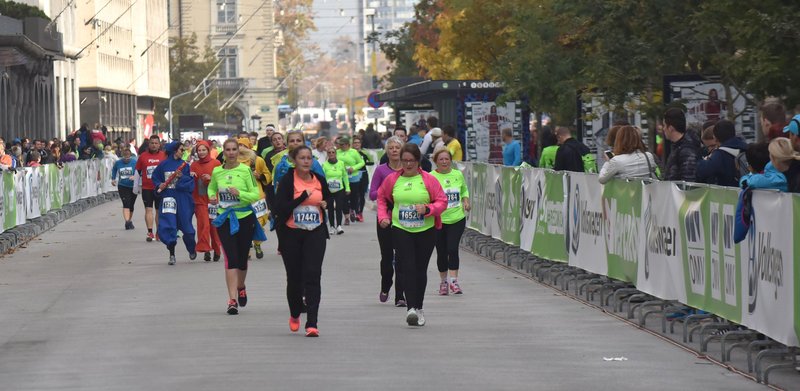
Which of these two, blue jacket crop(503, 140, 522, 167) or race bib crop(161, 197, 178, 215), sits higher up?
blue jacket crop(503, 140, 522, 167)

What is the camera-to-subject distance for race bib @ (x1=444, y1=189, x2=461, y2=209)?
713 inches

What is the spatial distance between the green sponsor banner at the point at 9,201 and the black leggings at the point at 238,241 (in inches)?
460

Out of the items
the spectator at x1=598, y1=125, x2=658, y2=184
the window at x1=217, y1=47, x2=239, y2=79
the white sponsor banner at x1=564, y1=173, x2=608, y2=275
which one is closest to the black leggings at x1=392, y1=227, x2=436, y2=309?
the spectator at x1=598, y1=125, x2=658, y2=184

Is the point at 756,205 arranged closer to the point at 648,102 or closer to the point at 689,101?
the point at 689,101

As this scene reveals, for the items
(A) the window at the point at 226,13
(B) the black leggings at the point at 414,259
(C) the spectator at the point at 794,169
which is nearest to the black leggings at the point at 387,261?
(B) the black leggings at the point at 414,259

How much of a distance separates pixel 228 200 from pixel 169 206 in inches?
301

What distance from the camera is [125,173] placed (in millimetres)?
33781

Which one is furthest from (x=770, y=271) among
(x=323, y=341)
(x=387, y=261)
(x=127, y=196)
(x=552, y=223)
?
(x=127, y=196)

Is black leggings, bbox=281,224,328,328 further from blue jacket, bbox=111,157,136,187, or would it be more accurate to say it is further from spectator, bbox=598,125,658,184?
blue jacket, bbox=111,157,136,187

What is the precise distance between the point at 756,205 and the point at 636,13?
52.5 feet

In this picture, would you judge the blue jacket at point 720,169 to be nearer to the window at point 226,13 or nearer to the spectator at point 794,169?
the spectator at point 794,169

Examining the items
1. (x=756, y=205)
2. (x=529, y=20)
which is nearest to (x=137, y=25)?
(x=529, y=20)

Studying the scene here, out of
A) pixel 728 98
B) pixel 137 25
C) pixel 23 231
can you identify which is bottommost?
pixel 23 231

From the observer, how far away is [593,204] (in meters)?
17.7
